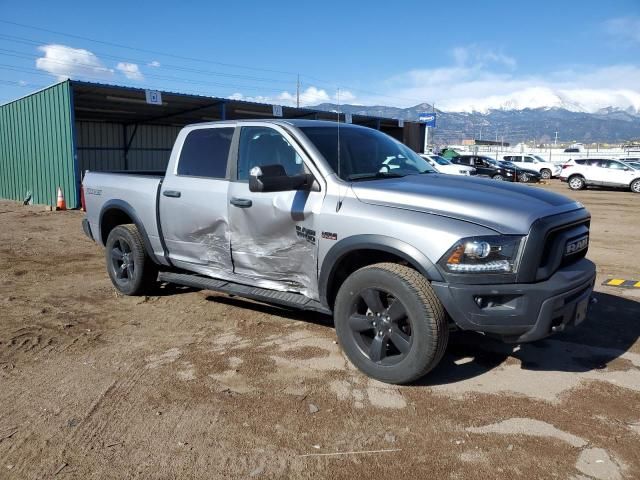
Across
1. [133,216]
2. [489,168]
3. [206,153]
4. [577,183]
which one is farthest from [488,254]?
[489,168]

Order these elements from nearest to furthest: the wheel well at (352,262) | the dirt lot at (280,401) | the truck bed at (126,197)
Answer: the dirt lot at (280,401), the wheel well at (352,262), the truck bed at (126,197)

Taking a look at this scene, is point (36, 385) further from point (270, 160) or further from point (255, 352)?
point (270, 160)

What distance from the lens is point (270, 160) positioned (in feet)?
15.5

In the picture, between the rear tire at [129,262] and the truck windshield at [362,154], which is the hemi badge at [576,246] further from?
the rear tire at [129,262]

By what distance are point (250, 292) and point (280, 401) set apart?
1.29m

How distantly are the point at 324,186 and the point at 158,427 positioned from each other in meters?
2.04

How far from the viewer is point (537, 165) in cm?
3841

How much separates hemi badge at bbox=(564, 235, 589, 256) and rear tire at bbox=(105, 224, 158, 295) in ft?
13.6

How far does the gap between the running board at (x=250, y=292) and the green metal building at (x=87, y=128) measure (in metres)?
9.07

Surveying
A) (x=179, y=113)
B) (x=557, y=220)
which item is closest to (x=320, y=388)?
(x=557, y=220)

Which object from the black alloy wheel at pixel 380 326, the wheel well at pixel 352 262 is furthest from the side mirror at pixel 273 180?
the black alloy wheel at pixel 380 326

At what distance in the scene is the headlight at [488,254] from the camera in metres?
3.40

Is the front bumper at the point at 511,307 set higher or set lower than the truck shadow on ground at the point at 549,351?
higher

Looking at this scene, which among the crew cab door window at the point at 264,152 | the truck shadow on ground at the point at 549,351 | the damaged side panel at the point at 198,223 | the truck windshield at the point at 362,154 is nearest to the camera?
the truck shadow on ground at the point at 549,351
